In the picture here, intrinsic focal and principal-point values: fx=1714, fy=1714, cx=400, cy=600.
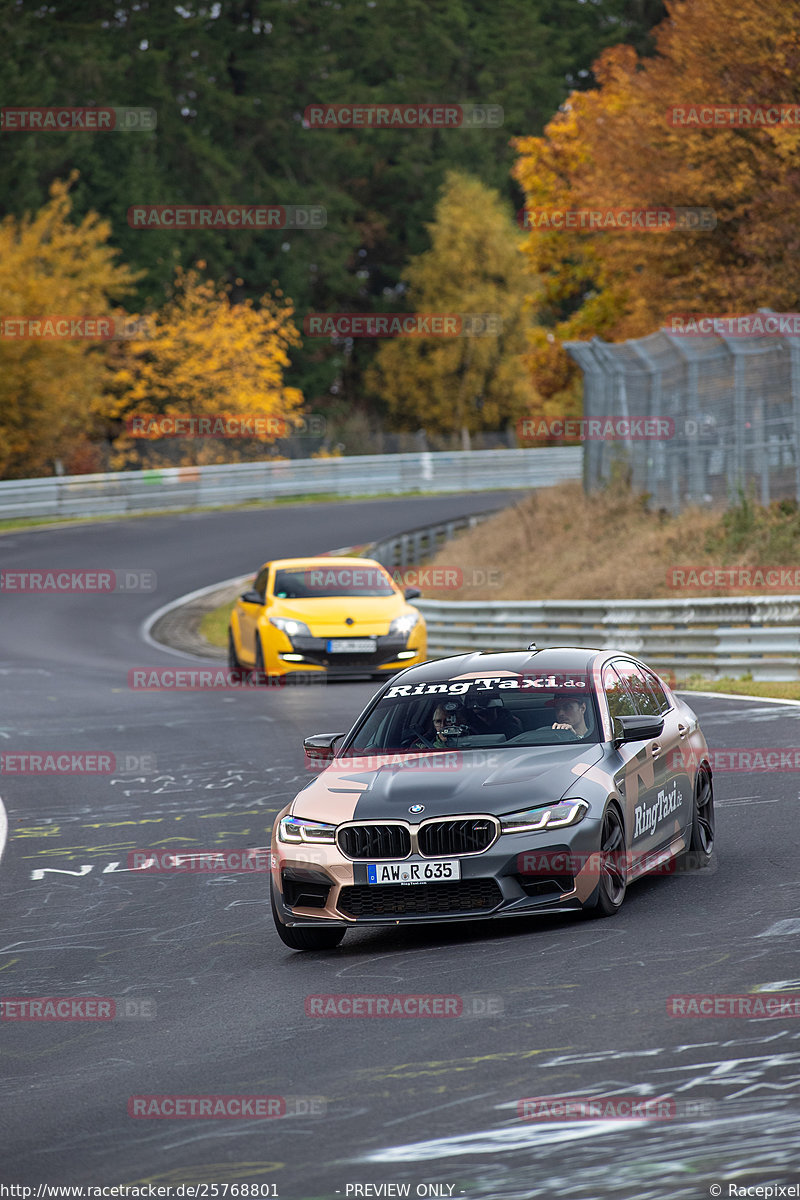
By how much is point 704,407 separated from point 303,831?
1940cm

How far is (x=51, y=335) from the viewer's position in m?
53.3

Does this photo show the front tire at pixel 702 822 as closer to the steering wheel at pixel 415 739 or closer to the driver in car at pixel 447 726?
the driver in car at pixel 447 726

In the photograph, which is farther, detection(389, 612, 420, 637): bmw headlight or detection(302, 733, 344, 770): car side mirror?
detection(389, 612, 420, 637): bmw headlight

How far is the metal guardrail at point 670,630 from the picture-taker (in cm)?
2002

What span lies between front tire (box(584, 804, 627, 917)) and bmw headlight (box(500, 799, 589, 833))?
179 mm

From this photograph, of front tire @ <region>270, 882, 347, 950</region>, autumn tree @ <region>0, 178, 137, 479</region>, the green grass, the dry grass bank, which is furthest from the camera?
autumn tree @ <region>0, 178, 137, 479</region>

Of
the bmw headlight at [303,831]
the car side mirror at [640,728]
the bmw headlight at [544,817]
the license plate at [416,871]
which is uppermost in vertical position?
the car side mirror at [640,728]

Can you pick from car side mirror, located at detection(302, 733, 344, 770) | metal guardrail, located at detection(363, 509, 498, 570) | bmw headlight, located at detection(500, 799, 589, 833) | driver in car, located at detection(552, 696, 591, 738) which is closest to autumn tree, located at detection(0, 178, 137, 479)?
metal guardrail, located at detection(363, 509, 498, 570)

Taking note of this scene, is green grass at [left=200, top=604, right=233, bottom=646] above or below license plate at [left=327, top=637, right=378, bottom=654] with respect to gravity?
below

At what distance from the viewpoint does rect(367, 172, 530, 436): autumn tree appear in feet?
251

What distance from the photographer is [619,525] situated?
30.2 meters

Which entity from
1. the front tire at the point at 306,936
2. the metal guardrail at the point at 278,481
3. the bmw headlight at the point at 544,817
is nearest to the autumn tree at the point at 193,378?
the metal guardrail at the point at 278,481

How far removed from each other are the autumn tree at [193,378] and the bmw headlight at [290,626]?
126 ft

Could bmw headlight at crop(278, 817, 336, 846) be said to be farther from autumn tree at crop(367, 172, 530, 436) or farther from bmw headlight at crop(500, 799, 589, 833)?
autumn tree at crop(367, 172, 530, 436)
